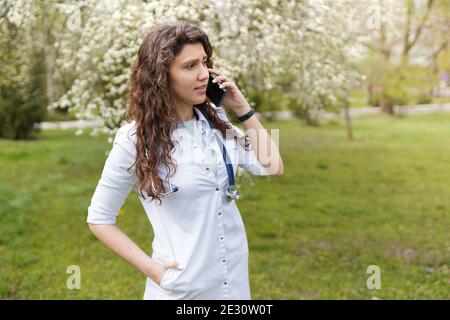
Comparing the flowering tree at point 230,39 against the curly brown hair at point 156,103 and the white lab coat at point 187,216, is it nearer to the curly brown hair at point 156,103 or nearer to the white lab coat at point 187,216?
the curly brown hair at point 156,103

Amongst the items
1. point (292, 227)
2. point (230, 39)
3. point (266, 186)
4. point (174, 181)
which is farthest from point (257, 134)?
point (266, 186)

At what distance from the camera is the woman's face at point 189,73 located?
230cm

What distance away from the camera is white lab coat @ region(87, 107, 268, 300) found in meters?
2.27

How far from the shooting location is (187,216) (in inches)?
90.9

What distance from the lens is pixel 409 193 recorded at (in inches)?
451

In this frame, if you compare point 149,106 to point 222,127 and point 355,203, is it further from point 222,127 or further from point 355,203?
point 355,203

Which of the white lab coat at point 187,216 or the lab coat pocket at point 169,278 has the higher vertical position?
the white lab coat at point 187,216

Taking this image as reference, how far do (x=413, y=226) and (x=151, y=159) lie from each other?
7520 mm

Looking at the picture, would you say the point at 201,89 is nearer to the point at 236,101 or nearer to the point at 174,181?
the point at 236,101

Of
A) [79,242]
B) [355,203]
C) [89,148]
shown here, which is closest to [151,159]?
[79,242]

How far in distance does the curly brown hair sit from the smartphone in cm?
23

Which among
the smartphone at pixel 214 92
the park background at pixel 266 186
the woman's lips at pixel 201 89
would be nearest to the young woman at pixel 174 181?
the woman's lips at pixel 201 89

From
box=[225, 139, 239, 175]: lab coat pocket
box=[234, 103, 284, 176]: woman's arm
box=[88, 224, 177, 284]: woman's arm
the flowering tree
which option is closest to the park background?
the flowering tree

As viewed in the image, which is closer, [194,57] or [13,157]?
[194,57]
